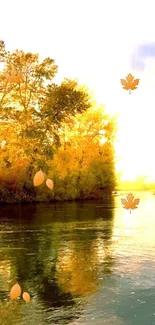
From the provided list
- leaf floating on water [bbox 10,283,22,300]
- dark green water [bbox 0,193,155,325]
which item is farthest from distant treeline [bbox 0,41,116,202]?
leaf floating on water [bbox 10,283,22,300]

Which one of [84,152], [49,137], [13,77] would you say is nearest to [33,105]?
[49,137]

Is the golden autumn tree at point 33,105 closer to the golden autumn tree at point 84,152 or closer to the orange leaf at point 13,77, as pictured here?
the orange leaf at point 13,77

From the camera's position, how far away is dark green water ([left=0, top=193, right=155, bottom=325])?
12.0 meters

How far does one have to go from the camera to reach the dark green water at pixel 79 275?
39.3 ft

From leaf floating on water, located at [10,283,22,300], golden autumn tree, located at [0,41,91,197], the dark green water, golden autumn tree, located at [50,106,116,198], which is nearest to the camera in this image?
the dark green water

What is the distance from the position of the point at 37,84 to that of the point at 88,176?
21698 millimetres

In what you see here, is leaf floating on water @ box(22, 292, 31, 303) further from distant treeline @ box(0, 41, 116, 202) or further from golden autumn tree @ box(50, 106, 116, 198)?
golden autumn tree @ box(50, 106, 116, 198)

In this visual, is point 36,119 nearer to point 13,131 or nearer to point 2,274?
point 13,131

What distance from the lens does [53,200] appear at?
6512 centimetres

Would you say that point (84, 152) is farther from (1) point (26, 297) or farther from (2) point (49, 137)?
(1) point (26, 297)

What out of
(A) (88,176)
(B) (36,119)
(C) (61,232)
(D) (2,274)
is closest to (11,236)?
(C) (61,232)

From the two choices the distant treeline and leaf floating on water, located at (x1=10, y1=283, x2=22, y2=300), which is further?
the distant treeline

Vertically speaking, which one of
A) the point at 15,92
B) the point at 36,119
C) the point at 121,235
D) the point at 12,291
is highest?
the point at 15,92

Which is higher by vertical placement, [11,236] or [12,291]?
[11,236]
